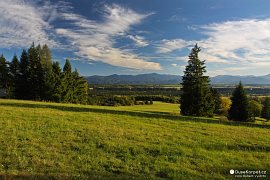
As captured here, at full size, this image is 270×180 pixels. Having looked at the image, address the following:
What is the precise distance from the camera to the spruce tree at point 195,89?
4562cm

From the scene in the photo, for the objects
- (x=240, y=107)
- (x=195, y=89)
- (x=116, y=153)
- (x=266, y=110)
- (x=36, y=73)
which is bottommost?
(x=266, y=110)

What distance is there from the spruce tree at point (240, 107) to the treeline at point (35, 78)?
4054cm

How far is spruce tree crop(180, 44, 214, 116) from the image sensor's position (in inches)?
1796

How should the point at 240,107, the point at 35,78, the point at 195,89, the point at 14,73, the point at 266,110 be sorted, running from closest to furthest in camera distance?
the point at 195,89 → the point at 240,107 → the point at 35,78 → the point at 14,73 → the point at 266,110

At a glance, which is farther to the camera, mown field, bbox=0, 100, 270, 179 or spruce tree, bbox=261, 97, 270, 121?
spruce tree, bbox=261, 97, 270, 121

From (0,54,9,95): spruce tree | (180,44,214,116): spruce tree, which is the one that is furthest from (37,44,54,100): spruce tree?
(180,44,214,116): spruce tree

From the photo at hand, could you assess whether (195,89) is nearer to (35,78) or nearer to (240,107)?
(240,107)

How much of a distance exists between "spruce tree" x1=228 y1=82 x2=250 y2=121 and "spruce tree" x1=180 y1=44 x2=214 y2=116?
1260cm

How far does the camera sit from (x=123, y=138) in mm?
14969

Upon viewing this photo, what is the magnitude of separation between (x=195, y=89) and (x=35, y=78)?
3887cm

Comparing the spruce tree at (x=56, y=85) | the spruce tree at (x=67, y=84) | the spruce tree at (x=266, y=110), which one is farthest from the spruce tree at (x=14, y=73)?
the spruce tree at (x=266, y=110)

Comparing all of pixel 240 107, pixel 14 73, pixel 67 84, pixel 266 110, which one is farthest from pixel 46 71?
pixel 266 110

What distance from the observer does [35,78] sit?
62.3 metres

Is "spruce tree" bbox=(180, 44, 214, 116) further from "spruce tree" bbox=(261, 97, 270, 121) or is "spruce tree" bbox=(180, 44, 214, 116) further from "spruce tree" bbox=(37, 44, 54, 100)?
"spruce tree" bbox=(261, 97, 270, 121)
